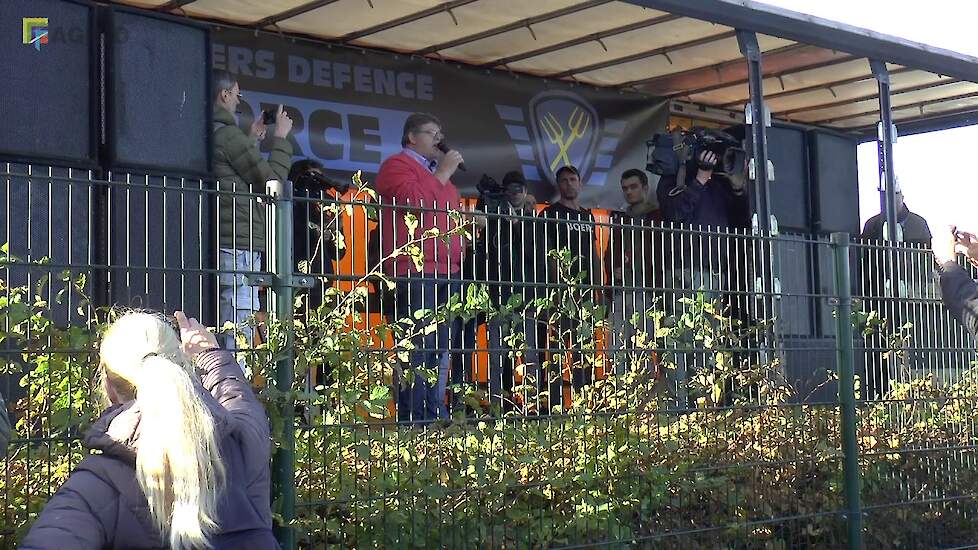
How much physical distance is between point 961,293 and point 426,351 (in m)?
1.90

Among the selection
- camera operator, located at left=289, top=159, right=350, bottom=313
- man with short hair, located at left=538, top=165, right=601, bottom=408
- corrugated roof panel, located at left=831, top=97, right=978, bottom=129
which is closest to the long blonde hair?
camera operator, located at left=289, top=159, right=350, bottom=313

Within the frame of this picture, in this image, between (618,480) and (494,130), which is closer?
(618,480)

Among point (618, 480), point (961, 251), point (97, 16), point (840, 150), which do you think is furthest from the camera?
point (840, 150)

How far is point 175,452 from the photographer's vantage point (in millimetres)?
3371

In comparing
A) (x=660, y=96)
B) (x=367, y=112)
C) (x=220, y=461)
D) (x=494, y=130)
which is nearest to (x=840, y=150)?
(x=660, y=96)

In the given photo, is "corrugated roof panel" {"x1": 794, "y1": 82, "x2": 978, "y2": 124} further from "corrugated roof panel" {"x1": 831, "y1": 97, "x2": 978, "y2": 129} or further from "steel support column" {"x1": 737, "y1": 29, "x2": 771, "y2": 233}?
"steel support column" {"x1": 737, "y1": 29, "x2": 771, "y2": 233}

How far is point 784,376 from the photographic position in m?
6.71

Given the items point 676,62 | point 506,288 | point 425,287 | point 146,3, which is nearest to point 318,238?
point 425,287

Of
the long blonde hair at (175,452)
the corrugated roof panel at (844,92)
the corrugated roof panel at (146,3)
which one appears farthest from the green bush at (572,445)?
the corrugated roof panel at (844,92)

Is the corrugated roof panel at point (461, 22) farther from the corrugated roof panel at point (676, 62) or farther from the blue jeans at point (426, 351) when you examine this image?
the blue jeans at point (426, 351)

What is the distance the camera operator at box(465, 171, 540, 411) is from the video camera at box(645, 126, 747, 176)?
7.56m

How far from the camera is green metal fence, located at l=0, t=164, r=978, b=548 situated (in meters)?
4.86

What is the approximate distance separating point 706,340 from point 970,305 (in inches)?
68.0

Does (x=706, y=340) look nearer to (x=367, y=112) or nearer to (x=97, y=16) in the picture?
(x=97, y=16)
